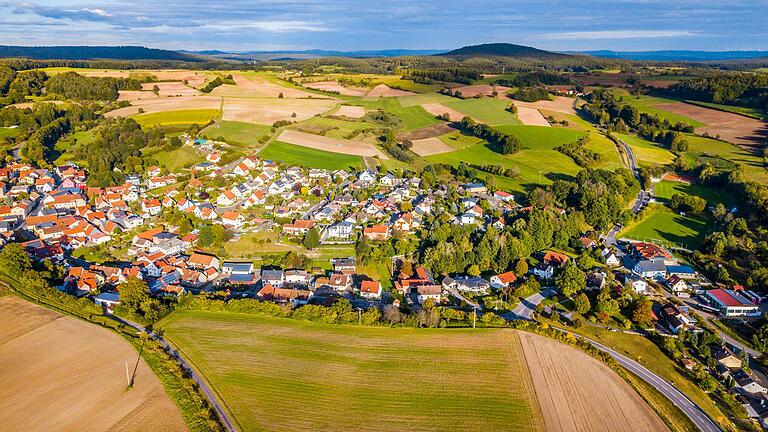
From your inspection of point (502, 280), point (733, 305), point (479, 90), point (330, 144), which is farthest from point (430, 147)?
point (733, 305)

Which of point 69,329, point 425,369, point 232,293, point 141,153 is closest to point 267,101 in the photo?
point 141,153

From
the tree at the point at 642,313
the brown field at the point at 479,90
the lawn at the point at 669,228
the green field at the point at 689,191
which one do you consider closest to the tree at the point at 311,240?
the tree at the point at 642,313

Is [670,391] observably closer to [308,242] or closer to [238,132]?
[308,242]

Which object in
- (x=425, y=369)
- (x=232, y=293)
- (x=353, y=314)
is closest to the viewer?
(x=425, y=369)

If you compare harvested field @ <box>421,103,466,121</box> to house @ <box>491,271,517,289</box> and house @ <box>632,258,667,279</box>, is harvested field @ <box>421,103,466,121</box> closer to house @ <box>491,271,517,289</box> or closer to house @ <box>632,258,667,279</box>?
house @ <box>632,258,667,279</box>

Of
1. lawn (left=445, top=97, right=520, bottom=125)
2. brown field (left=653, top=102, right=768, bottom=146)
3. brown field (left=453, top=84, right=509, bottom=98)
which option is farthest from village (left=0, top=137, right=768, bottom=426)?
brown field (left=453, top=84, right=509, bottom=98)

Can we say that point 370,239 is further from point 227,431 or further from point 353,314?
point 227,431
